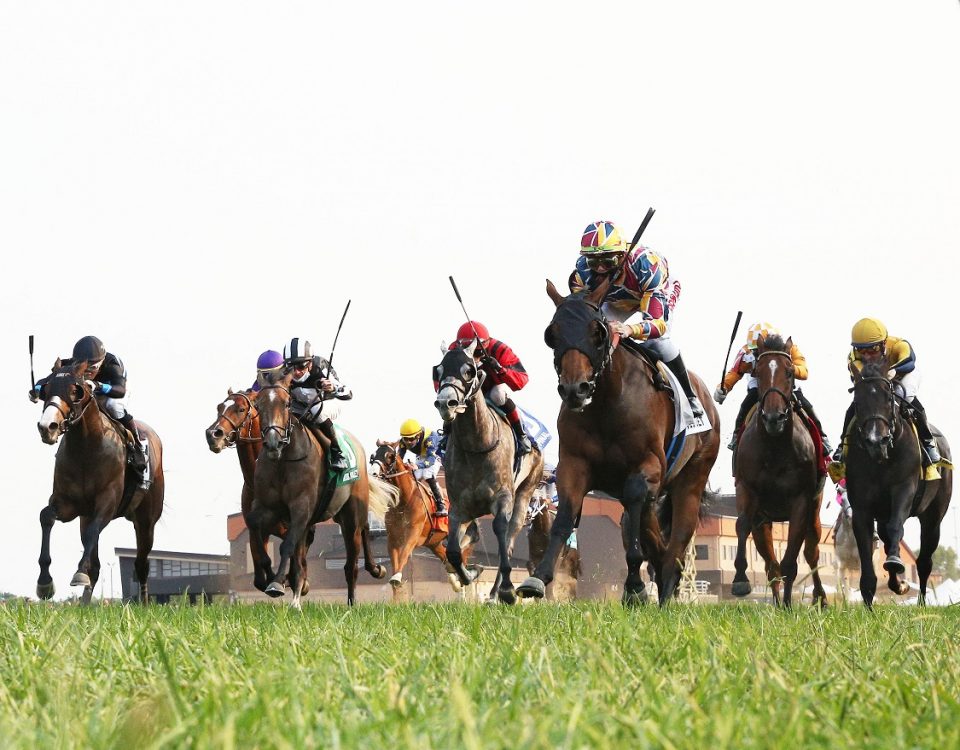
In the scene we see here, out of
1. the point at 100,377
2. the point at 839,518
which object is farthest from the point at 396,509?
the point at 100,377

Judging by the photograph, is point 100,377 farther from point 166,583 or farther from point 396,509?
point 166,583

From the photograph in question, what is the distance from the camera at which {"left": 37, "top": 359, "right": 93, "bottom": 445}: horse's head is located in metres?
13.1

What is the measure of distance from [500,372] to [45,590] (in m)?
5.34

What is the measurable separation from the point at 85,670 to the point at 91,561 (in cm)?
1161

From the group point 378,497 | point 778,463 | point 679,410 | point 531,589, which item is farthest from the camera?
point 378,497

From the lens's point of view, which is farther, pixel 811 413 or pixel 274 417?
pixel 811 413

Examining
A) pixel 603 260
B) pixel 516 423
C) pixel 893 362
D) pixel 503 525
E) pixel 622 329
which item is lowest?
pixel 503 525

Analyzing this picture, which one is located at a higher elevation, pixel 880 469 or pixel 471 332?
pixel 471 332

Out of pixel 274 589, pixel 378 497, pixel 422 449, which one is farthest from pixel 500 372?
pixel 422 449

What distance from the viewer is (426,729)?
227cm

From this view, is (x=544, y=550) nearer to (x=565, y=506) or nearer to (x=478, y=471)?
(x=478, y=471)

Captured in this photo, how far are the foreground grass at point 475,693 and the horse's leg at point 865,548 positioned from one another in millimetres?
6922

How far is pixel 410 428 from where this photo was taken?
26.9 metres

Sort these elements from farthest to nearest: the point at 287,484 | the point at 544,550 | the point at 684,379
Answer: the point at 544,550
the point at 287,484
the point at 684,379
